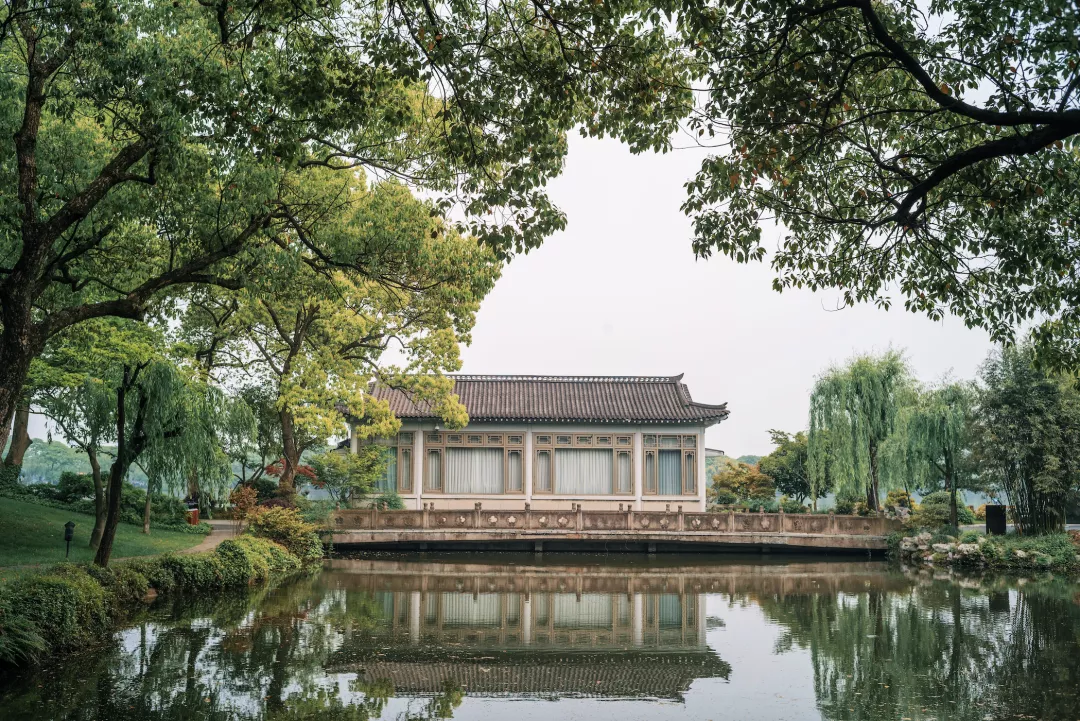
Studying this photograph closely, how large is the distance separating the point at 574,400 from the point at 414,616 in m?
18.4

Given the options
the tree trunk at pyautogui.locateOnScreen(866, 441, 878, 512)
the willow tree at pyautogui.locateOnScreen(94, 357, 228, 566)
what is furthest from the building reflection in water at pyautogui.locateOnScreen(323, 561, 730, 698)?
the tree trunk at pyautogui.locateOnScreen(866, 441, 878, 512)

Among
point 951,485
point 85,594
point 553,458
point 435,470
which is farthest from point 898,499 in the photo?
point 85,594

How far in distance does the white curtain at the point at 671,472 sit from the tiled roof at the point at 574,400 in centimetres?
128

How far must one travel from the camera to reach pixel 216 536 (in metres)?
21.7

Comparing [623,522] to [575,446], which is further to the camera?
[575,446]

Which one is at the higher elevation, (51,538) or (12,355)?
(12,355)

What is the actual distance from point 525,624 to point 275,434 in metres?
20.4

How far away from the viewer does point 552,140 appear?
8.22 meters

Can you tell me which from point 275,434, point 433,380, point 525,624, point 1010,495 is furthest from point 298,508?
point 1010,495

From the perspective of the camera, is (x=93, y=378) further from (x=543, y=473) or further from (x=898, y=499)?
(x=898, y=499)

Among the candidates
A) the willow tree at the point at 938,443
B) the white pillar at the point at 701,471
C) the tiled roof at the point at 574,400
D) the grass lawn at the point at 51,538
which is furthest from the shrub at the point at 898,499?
the grass lawn at the point at 51,538

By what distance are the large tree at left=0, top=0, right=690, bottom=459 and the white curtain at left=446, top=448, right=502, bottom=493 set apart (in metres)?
18.4

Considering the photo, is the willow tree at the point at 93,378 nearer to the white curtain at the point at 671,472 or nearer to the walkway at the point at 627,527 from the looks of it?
the walkway at the point at 627,527

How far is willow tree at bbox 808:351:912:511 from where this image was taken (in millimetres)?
27062
